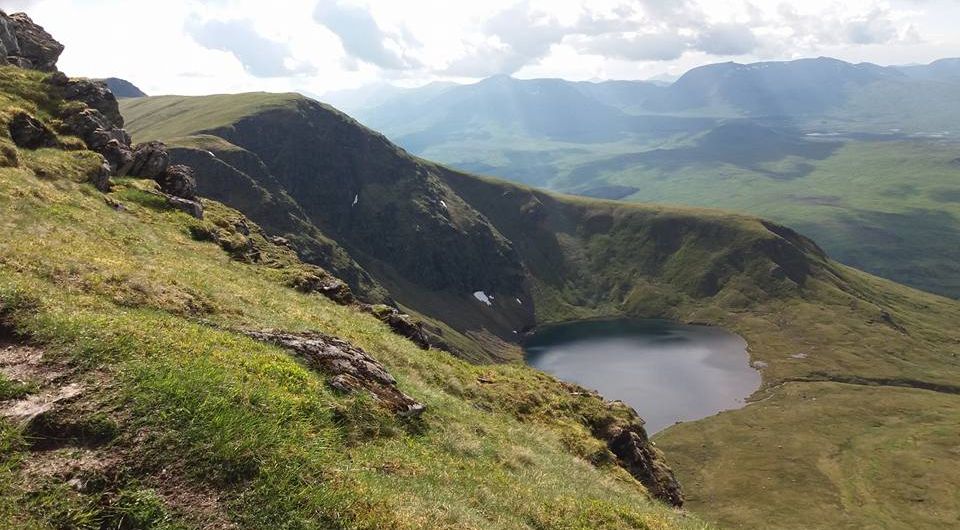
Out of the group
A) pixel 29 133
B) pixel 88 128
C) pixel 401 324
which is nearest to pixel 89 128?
pixel 88 128

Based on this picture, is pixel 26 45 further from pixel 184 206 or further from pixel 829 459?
pixel 829 459

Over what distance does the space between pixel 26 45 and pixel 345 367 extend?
74.5 meters

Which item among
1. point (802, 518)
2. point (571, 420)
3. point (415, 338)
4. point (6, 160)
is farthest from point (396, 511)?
point (802, 518)

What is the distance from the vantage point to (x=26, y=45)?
6450 cm

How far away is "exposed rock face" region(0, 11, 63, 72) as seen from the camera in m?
59.2

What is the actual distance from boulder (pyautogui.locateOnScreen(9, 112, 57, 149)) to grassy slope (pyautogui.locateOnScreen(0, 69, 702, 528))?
11.0m

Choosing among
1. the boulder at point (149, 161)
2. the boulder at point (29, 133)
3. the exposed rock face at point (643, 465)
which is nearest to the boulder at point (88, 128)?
the boulder at point (149, 161)

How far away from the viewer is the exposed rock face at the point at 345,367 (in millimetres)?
19109

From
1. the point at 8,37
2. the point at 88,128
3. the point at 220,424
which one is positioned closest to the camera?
the point at 220,424

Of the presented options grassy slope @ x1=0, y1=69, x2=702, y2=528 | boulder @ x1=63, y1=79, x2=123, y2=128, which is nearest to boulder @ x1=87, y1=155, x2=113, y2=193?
grassy slope @ x1=0, y1=69, x2=702, y2=528

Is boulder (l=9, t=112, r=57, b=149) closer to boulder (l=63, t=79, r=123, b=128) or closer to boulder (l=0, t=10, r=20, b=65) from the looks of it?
boulder (l=63, t=79, r=123, b=128)

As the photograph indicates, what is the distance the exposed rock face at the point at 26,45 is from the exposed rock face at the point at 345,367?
60498 mm

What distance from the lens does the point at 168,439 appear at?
10.6 m

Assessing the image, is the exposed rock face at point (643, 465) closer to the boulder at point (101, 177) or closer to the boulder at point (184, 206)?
the boulder at point (184, 206)
